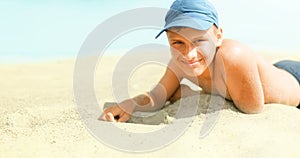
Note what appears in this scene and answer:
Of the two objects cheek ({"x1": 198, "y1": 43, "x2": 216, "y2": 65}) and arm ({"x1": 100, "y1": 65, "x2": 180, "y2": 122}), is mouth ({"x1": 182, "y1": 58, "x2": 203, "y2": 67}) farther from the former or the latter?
arm ({"x1": 100, "y1": 65, "x2": 180, "y2": 122})

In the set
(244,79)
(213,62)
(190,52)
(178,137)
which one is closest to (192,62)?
(190,52)

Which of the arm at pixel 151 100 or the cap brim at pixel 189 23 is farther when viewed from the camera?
the arm at pixel 151 100

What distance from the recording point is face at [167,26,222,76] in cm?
257

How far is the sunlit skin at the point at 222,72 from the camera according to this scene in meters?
2.60

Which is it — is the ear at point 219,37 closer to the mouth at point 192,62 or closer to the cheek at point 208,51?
the cheek at point 208,51

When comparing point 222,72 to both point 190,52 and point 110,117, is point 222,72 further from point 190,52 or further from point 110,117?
point 110,117

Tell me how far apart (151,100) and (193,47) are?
0.76 metres

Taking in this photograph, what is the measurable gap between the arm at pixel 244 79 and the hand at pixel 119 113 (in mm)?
757

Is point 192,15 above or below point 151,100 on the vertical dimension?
above

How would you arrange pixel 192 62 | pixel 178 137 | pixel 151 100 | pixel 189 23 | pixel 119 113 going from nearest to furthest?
pixel 178 137 → pixel 189 23 → pixel 192 62 → pixel 119 113 → pixel 151 100

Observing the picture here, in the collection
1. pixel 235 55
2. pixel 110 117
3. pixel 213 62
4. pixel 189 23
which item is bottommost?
pixel 110 117

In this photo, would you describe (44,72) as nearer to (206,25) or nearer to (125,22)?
(125,22)

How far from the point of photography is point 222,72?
2.73 metres

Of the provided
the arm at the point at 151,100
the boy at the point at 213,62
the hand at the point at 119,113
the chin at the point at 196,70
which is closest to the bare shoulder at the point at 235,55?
the boy at the point at 213,62
